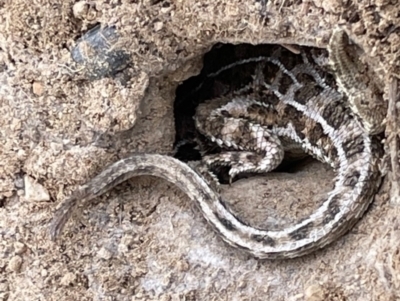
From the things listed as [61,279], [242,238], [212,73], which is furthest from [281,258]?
[212,73]

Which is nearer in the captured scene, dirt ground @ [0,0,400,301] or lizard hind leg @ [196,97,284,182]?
dirt ground @ [0,0,400,301]

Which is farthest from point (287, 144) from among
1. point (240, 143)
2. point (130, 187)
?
point (130, 187)

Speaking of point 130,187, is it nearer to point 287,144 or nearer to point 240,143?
point 240,143

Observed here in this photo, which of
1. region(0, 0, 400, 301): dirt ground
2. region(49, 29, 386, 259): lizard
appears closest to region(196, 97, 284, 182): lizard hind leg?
region(49, 29, 386, 259): lizard

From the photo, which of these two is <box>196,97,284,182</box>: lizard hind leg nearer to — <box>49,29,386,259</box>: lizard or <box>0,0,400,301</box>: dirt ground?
<box>49,29,386,259</box>: lizard

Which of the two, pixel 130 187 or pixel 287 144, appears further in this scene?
pixel 287 144

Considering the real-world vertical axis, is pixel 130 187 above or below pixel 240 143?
below
